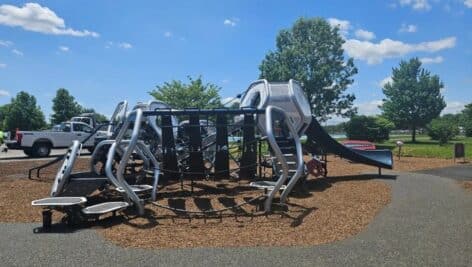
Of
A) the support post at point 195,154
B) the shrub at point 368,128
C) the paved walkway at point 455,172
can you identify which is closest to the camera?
the support post at point 195,154

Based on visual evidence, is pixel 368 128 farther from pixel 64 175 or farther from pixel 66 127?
pixel 64 175

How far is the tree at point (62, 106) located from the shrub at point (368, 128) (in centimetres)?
3935

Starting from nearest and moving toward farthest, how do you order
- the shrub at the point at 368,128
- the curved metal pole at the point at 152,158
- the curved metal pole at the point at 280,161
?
the curved metal pole at the point at 280,161 < the curved metal pole at the point at 152,158 < the shrub at the point at 368,128

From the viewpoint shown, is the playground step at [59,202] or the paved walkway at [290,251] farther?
the playground step at [59,202]

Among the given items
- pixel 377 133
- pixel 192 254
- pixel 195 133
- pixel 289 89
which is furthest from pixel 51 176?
pixel 377 133

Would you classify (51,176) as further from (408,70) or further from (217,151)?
(408,70)

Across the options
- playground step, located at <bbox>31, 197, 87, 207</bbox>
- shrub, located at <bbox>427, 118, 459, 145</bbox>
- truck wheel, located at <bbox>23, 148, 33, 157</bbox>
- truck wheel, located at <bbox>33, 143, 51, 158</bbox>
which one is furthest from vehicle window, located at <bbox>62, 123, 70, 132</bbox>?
shrub, located at <bbox>427, 118, 459, 145</bbox>

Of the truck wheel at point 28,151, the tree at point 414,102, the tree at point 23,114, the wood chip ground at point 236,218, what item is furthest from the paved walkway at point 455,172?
the tree at point 23,114

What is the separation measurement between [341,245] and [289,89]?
27.2 feet

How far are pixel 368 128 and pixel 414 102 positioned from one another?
19.0m

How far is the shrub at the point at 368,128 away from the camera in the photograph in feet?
117

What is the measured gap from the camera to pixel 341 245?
20.4 feet

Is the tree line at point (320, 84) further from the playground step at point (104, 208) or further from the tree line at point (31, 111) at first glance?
the playground step at point (104, 208)

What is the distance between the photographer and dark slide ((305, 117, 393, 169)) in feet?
49.5
